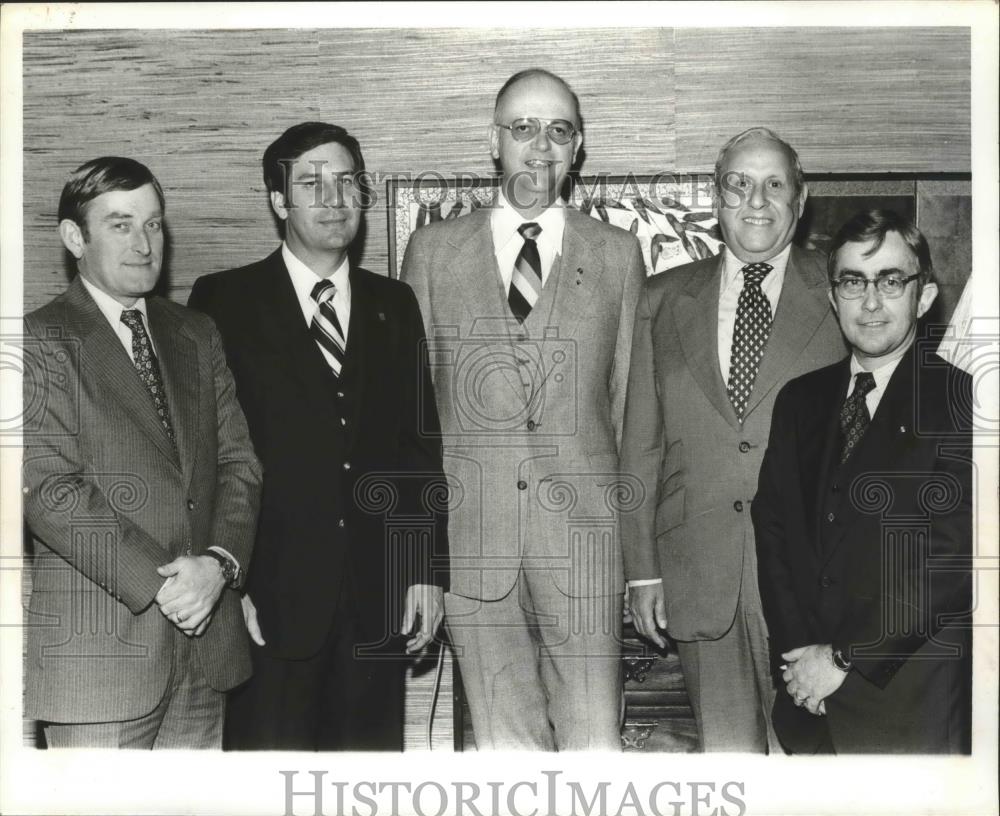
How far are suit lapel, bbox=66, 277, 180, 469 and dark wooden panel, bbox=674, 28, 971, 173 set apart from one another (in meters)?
1.66

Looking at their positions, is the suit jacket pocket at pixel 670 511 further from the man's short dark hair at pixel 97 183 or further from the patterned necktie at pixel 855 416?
the man's short dark hair at pixel 97 183

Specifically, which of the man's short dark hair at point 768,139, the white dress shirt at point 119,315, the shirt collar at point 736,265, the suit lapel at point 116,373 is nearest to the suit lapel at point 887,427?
the shirt collar at point 736,265

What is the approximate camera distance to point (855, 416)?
3049 millimetres

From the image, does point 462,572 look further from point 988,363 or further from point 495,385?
point 988,363

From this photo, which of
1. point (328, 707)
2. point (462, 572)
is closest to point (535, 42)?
point (462, 572)

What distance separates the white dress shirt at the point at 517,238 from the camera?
3.19m

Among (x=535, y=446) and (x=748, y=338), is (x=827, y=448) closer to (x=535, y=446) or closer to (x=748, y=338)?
(x=748, y=338)

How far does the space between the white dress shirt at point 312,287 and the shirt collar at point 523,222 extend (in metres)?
0.44

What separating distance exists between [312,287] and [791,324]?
1329mm

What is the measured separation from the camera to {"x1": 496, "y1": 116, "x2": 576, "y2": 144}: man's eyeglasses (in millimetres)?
3174

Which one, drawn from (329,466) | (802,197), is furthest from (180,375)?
(802,197)

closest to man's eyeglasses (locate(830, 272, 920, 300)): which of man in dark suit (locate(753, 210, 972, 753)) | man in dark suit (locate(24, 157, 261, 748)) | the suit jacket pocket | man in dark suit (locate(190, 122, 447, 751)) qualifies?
man in dark suit (locate(753, 210, 972, 753))

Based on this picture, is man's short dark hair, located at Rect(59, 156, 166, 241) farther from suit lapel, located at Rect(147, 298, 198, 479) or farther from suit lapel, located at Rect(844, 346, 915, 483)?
suit lapel, located at Rect(844, 346, 915, 483)

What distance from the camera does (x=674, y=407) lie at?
10.2ft
